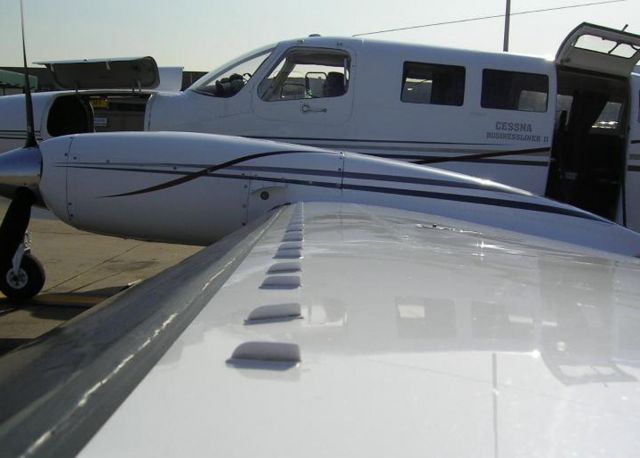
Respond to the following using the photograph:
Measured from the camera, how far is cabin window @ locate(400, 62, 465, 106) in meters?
7.27

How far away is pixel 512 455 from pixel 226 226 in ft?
14.0

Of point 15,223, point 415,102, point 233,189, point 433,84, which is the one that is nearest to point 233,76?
point 415,102

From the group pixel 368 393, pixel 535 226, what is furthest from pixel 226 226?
pixel 368 393

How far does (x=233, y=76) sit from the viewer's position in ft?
25.1

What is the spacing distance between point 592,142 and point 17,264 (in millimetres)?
7264

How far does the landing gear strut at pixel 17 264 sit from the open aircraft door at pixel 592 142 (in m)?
6.12

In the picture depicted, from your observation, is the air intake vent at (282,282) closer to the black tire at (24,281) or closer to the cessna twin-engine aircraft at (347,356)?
the cessna twin-engine aircraft at (347,356)

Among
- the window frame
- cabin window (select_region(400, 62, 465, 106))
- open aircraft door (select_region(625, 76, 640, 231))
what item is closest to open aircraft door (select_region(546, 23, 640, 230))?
open aircraft door (select_region(625, 76, 640, 231))

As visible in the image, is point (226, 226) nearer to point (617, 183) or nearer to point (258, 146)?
point (258, 146)

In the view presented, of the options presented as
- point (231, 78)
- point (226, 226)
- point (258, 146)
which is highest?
point (231, 78)

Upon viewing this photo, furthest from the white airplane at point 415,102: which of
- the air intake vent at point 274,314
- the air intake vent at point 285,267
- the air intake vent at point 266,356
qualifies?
the air intake vent at point 266,356

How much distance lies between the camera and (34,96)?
8047 millimetres

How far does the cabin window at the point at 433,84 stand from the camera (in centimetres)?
727

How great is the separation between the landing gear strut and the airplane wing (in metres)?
4.19
